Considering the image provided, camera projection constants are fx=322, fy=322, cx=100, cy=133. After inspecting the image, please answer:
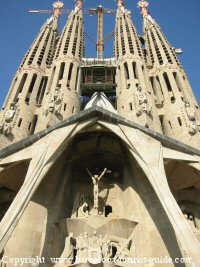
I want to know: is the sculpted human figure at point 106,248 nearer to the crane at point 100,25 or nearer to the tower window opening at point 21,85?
the tower window opening at point 21,85

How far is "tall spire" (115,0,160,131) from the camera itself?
17625 millimetres

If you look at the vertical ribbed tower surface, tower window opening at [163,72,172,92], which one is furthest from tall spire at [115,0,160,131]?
tower window opening at [163,72,172,92]

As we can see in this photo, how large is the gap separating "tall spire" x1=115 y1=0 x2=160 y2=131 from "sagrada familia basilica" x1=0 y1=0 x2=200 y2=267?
0.10 m

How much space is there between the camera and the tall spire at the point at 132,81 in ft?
57.8

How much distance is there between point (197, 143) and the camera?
15688 millimetres

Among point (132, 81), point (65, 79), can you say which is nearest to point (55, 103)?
point (65, 79)

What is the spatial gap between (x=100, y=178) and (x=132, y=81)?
27.6 feet

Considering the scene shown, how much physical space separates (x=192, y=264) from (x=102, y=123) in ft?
23.2

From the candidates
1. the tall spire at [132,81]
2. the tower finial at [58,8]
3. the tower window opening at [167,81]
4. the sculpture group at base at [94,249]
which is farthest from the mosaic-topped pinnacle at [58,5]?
the sculpture group at base at [94,249]

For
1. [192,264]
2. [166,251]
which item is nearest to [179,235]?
[192,264]

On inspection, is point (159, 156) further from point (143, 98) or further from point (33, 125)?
point (33, 125)

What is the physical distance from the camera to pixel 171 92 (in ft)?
65.8

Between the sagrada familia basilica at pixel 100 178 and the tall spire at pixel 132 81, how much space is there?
0.10 m

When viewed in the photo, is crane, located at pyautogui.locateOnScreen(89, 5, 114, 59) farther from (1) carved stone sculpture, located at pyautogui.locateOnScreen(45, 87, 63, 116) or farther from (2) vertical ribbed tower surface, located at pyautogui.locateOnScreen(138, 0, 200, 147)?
(1) carved stone sculpture, located at pyautogui.locateOnScreen(45, 87, 63, 116)
